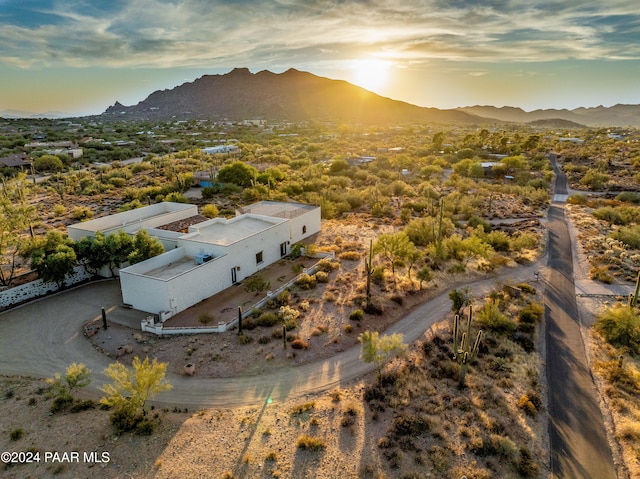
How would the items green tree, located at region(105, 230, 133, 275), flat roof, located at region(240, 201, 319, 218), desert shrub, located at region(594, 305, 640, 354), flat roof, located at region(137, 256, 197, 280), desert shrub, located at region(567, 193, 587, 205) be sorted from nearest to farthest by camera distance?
desert shrub, located at region(594, 305, 640, 354) < flat roof, located at region(137, 256, 197, 280) < green tree, located at region(105, 230, 133, 275) < flat roof, located at region(240, 201, 319, 218) < desert shrub, located at region(567, 193, 587, 205)

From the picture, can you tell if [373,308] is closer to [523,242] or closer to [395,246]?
[395,246]

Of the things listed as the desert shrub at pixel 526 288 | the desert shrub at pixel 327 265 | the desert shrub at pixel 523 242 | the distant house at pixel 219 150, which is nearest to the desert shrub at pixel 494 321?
the desert shrub at pixel 526 288

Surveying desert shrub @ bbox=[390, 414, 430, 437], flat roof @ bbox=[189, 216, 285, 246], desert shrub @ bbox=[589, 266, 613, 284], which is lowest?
desert shrub @ bbox=[390, 414, 430, 437]

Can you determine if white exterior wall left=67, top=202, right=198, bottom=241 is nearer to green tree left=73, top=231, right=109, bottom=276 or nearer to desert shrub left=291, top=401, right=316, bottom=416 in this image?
green tree left=73, top=231, right=109, bottom=276

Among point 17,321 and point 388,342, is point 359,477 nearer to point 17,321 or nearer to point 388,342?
point 388,342

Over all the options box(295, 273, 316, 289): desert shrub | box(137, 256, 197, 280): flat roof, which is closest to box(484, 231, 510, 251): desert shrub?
box(295, 273, 316, 289): desert shrub

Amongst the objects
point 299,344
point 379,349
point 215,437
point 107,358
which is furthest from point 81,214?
point 379,349
